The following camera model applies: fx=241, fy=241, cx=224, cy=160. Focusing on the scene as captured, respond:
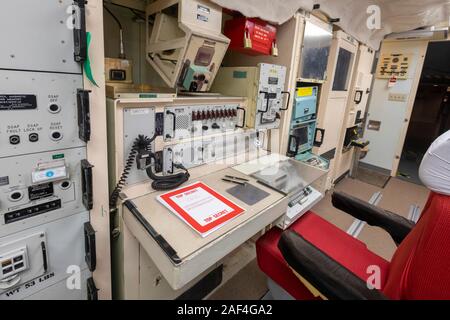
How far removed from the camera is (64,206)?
1.01m

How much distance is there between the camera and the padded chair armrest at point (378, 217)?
1.20 metres

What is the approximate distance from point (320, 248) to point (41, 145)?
4.45 ft

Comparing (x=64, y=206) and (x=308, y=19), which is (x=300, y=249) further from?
(x=308, y=19)

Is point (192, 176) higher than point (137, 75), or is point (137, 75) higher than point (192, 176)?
point (137, 75)

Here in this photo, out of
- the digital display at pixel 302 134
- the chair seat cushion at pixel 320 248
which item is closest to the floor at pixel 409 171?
the digital display at pixel 302 134

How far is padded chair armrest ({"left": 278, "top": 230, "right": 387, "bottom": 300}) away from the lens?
813mm

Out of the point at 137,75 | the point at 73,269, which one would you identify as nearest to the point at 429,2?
the point at 137,75

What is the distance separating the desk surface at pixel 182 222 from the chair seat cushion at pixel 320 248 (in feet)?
0.93

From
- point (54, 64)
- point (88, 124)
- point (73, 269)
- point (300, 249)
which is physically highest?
point (54, 64)

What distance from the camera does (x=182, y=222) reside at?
3.41ft

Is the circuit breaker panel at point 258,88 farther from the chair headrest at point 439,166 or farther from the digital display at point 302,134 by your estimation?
the chair headrest at point 439,166

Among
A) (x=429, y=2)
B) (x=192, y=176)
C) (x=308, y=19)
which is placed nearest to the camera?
(x=192, y=176)

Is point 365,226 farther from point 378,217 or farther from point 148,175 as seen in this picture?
point 148,175
